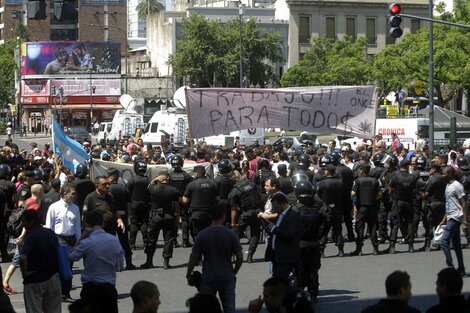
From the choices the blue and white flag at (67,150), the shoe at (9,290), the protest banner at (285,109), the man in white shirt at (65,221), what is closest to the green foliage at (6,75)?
the blue and white flag at (67,150)

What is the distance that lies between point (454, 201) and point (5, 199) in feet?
22.7

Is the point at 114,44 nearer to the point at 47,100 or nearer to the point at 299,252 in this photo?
the point at 47,100

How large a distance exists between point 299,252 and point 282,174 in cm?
581

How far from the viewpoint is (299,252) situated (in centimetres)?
1241

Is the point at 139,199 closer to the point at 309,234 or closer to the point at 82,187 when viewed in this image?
the point at 82,187

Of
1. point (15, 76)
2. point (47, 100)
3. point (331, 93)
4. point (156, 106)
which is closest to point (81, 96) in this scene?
point (47, 100)

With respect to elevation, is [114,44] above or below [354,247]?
above

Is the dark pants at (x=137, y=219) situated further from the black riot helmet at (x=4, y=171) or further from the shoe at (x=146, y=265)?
the black riot helmet at (x=4, y=171)

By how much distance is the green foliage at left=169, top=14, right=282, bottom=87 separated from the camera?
75.6 meters

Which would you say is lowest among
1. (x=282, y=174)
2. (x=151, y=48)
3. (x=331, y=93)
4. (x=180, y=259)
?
(x=180, y=259)

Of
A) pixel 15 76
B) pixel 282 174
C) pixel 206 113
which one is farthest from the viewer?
pixel 15 76

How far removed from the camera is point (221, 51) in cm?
7662

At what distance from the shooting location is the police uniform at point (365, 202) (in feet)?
58.9

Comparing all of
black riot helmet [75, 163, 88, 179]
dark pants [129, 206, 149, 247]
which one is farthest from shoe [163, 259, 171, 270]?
black riot helmet [75, 163, 88, 179]
